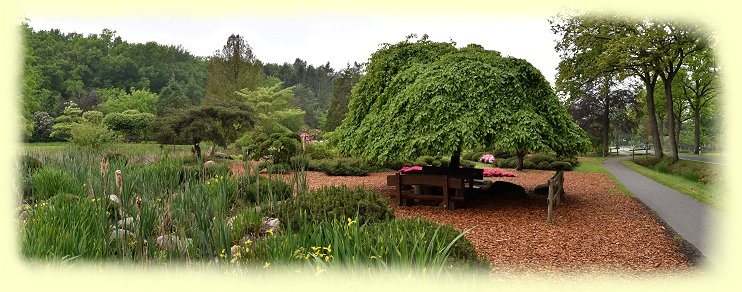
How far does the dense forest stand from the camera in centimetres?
2839

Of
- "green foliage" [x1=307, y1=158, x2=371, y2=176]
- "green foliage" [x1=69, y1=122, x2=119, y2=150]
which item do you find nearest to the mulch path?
"green foliage" [x1=307, y1=158, x2=371, y2=176]

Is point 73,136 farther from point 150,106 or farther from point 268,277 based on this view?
point 268,277

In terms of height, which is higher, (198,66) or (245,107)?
(198,66)

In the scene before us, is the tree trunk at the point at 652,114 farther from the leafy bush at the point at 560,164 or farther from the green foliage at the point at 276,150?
the green foliage at the point at 276,150

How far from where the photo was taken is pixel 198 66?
55625 millimetres

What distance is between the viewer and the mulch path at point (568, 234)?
18.5 ft

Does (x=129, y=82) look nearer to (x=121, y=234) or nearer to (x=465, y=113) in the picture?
(x=465, y=113)

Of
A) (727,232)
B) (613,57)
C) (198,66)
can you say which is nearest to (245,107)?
(613,57)

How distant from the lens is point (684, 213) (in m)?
9.07

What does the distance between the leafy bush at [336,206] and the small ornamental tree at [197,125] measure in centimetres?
1235

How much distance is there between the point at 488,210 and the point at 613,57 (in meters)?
12.2

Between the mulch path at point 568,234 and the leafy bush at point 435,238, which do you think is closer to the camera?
the leafy bush at point 435,238

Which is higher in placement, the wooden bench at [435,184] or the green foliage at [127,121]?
the green foliage at [127,121]

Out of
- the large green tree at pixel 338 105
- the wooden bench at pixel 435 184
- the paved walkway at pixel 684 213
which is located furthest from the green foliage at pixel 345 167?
the large green tree at pixel 338 105
